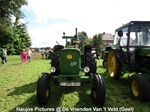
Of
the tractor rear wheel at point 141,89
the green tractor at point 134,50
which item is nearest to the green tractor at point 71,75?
the tractor rear wheel at point 141,89

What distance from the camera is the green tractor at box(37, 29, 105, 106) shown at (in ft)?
14.1

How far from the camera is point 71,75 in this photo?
4855 mm

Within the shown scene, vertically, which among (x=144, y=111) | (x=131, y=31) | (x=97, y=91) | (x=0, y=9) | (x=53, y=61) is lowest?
(x=144, y=111)

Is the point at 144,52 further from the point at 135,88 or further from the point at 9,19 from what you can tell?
the point at 9,19

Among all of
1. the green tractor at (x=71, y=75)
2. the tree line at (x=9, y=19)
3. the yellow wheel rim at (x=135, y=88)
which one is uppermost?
the tree line at (x=9, y=19)

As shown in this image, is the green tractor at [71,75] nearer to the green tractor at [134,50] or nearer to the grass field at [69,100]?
the grass field at [69,100]

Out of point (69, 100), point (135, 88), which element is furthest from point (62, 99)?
point (135, 88)

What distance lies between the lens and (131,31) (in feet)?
20.2

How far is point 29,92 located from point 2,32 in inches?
1188

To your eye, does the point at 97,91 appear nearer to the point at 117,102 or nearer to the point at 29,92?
the point at 117,102

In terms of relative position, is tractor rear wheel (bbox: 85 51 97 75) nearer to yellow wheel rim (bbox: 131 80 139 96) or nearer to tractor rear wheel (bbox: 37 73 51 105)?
yellow wheel rim (bbox: 131 80 139 96)

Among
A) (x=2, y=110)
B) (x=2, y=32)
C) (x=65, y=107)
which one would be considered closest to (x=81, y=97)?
(x=65, y=107)

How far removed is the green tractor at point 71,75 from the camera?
4.30 meters

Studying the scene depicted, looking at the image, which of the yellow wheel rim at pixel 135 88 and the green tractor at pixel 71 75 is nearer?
the green tractor at pixel 71 75
